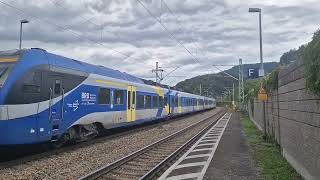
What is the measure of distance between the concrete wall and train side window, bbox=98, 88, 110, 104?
23.7ft

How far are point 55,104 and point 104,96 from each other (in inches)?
201

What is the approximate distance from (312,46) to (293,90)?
4.21 m

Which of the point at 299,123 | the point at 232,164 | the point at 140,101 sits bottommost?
the point at 232,164

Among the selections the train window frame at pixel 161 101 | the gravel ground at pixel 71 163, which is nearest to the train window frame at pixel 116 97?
the gravel ground at pixel 71 163

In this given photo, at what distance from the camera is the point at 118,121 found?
2133cm

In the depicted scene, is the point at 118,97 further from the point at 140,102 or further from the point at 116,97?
the point at 140,102

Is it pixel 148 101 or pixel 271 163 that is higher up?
pixel 148 101

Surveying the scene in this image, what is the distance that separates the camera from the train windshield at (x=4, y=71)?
39.5ft

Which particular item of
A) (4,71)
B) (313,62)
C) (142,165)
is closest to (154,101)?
(142,165)

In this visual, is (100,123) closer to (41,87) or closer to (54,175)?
(41,87)

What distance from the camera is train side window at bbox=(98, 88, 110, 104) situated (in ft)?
60.3

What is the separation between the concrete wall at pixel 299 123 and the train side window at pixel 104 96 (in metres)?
7.21

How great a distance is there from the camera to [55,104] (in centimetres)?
1397

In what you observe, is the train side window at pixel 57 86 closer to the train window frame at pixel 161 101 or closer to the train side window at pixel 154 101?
the train side window at pixel 154 101
